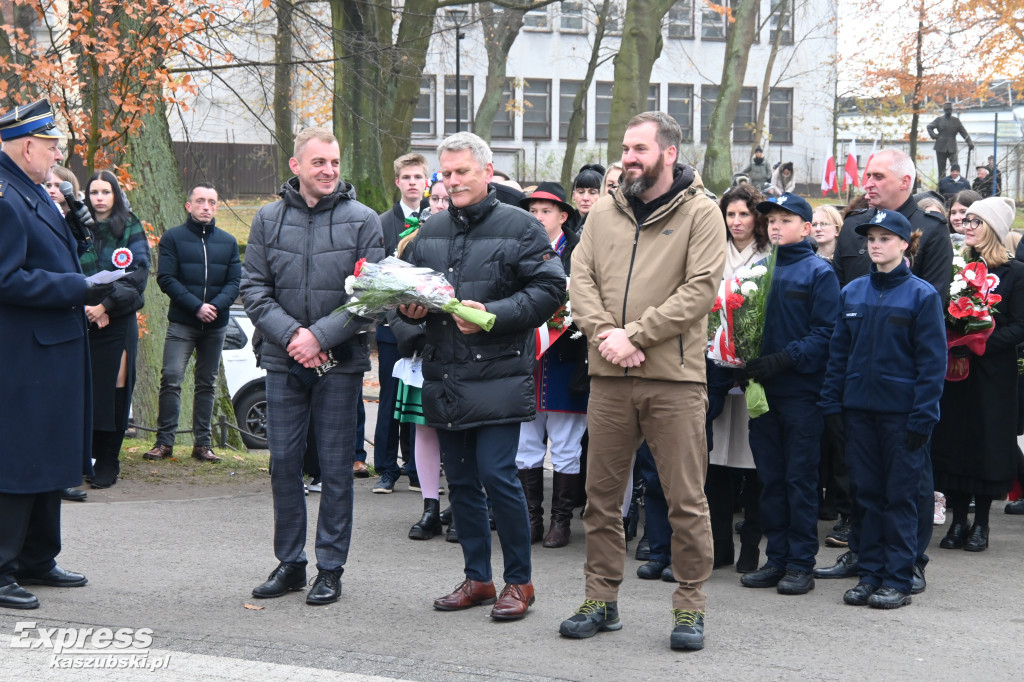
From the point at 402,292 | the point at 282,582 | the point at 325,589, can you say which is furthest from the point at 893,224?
the point at 282,582

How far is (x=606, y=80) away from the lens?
52344 mm

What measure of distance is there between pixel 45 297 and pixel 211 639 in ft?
6.20

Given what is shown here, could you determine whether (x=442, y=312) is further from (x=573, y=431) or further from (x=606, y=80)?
(x=606, y=80)

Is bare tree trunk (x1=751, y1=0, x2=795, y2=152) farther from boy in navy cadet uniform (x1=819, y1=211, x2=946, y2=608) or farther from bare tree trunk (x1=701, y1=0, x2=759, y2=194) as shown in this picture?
boy in navy cadet uniform (x1=819, y1=211, x2=946, y2=608)

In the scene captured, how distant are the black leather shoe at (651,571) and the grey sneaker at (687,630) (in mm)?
1211

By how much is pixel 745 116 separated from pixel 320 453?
161 ft

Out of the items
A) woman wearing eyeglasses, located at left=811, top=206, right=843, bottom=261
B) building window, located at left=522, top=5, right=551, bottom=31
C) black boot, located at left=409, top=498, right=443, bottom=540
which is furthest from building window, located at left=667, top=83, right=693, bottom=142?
black boot, located at left=409, top=498, right=443, bottom=540

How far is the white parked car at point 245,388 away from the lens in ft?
40.6

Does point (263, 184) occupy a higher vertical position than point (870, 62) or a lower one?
lower

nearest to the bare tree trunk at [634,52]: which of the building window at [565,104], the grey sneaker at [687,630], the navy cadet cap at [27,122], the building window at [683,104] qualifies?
the navy cadet cap at [27,122]

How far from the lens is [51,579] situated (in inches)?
244

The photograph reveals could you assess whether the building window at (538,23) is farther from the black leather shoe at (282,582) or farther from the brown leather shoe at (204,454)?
the black leather shoe at (282,582)

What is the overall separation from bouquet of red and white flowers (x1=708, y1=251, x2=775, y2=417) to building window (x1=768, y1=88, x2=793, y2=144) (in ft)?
157

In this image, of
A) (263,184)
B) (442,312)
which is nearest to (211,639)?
(442,312)
